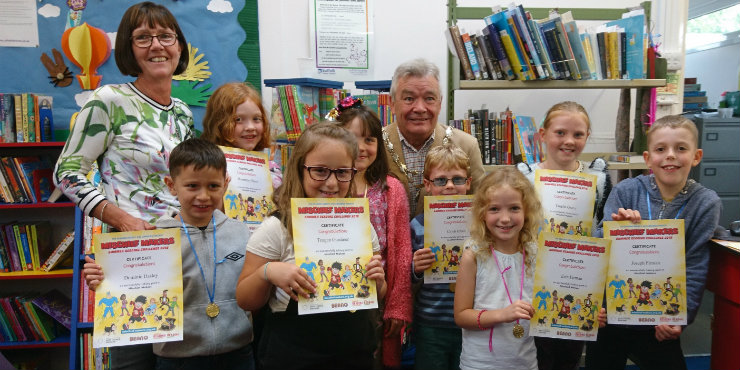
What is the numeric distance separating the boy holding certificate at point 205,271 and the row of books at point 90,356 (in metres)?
1.91

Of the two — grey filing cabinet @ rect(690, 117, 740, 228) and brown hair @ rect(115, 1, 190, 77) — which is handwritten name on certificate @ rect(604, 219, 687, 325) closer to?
brown hair @ rect(115, 1, 190, 77)

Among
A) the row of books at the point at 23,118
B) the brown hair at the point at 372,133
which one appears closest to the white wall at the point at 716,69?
the brown hair at the point at 372,133

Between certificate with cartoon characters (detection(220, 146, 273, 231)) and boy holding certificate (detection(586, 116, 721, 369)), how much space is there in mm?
1411

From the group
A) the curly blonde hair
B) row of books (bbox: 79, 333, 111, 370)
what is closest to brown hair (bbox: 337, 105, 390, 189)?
the curly blonde hair

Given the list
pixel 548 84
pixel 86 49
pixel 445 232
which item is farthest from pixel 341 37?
pixel 445 232

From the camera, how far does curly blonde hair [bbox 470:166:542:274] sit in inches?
69.7

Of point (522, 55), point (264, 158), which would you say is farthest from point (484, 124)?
point (264, 158)

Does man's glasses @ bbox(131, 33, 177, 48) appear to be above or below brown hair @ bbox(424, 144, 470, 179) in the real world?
above

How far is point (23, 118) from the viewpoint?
322cm

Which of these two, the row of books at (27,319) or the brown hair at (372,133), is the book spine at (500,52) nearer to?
the brown hair at (372,133)

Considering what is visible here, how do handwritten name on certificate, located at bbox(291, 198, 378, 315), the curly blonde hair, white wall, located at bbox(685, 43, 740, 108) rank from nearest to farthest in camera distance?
1. handwritten name on certificate, located at bbox(291, 198, 378, 315)
2. the curly blonde hair
3. white wall, located at bbox(685, 43, 740, 108)

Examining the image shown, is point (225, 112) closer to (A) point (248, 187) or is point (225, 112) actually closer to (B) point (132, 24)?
(A) point (248, 187)

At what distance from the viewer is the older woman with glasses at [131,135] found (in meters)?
1.80

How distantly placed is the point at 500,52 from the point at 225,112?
74.6 inches
